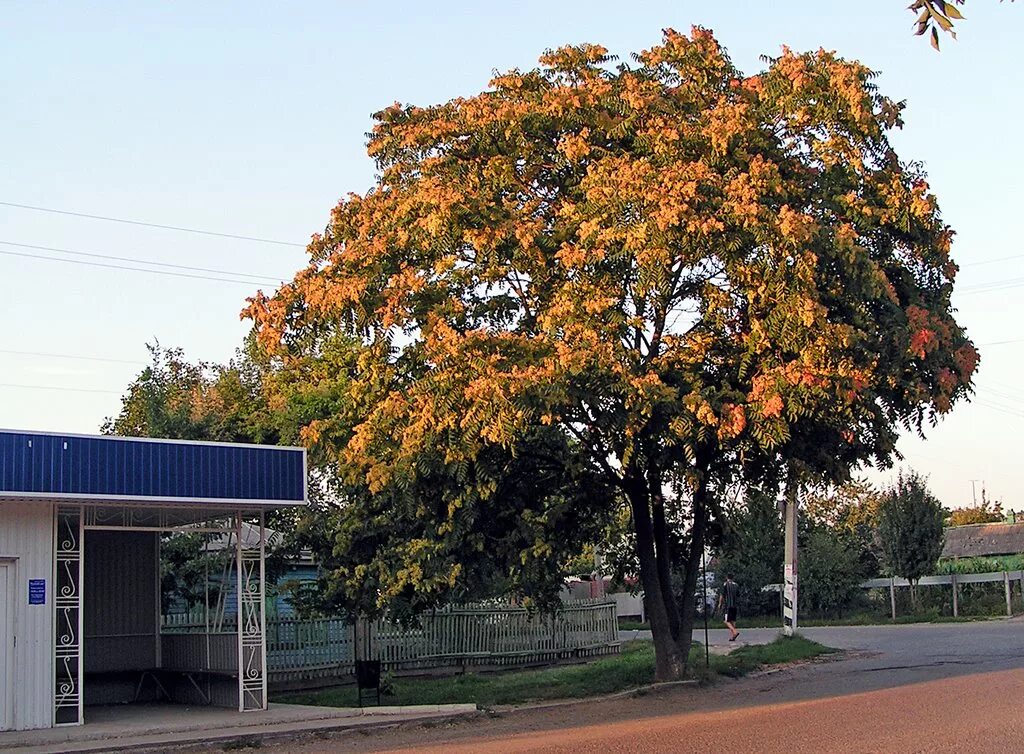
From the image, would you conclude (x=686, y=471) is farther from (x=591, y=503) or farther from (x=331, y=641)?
(x=331, y=641)

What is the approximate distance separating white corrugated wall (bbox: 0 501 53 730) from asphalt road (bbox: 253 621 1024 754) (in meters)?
3.80

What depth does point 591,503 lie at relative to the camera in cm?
2181

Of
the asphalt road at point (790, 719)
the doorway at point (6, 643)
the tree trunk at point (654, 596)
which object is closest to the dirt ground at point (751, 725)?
the asphalt road at point (790, 719)

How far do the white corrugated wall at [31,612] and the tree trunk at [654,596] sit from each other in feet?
31.1

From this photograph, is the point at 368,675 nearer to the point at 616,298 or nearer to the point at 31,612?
the point at 31,612

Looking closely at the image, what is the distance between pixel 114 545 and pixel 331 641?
4630mm

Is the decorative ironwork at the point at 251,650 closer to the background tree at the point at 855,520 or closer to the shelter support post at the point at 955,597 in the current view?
the background tree at the point at 855,520

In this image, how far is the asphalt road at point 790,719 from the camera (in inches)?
554

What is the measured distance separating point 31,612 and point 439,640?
1049 centimetres

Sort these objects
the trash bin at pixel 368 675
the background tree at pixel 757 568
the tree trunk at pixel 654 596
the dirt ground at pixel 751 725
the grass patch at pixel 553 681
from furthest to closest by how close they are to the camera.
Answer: the background tree at pixel 757 568, the tree trunk at pixel 654 596, the grass patch at pixel 553 681, the trash bin at pixel 368 675, the dirt ground at pixel 751 725

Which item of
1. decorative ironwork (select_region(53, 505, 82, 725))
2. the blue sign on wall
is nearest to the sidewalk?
decorative ironwork (select_region(53, 505, 82, 725))

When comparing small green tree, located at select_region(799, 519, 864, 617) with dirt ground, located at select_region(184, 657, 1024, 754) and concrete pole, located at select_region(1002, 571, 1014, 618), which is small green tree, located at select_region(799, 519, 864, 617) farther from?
dirt ground, located at select_region(184, 657, 1024, 754)

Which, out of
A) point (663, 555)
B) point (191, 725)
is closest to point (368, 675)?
point (191, 725)

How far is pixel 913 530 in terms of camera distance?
41.5 meters
